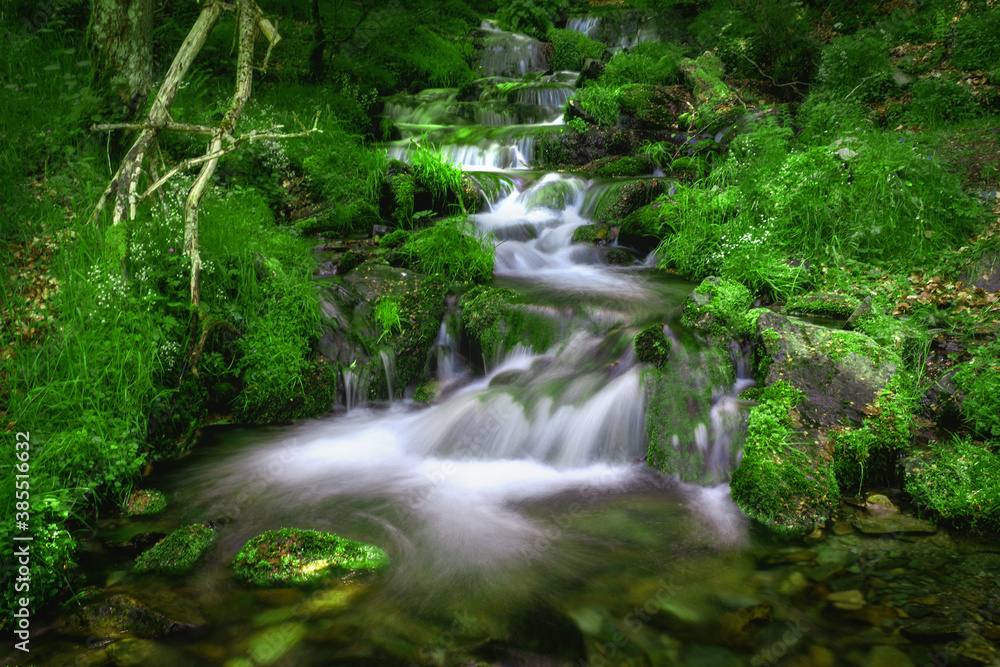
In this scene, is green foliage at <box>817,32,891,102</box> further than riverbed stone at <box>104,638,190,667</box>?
Yes

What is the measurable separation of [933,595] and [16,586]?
14.2 feet

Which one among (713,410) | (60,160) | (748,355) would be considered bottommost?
(713,410)

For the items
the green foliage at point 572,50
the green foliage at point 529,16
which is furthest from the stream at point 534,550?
the green foliage at point 529,16

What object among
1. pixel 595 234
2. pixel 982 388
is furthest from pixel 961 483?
pixel 595 234

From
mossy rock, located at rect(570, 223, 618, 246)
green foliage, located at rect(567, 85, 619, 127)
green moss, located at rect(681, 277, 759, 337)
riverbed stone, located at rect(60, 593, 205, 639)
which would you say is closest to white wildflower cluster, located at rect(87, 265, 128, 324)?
riverbed stone, located at rect(60, 593, 205, 639)

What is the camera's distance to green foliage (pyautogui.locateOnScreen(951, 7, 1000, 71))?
7504 millimetres

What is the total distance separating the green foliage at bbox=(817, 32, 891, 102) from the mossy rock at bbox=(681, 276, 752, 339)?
5538 mm

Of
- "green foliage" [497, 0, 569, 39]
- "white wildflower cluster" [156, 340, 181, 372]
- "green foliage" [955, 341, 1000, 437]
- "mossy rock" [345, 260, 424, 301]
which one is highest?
"green foliage" [497, 0, 569, 39]

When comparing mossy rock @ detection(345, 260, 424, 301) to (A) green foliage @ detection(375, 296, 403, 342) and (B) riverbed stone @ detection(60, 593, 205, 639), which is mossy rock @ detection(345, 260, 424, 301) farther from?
(B) riverbed stone @ detection(60, 593, 205, 639)

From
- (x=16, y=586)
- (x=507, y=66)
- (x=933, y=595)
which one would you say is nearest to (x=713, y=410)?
(x=933, y=595)

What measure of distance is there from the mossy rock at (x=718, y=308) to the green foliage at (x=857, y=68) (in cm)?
554

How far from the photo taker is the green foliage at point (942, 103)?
7.05m

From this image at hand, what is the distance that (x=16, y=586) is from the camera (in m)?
2.50

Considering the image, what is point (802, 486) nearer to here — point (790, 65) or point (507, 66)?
point (790, 65)
